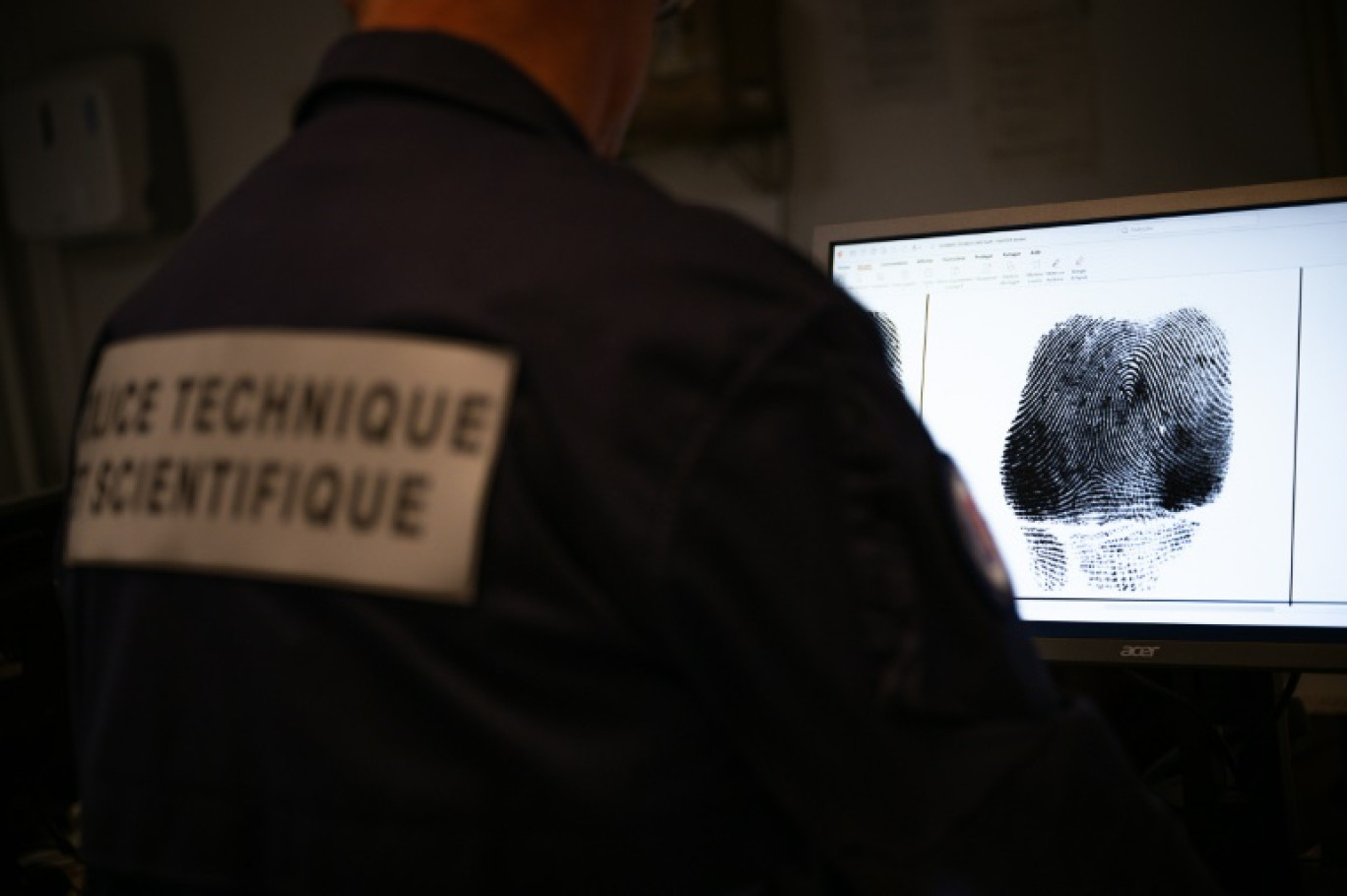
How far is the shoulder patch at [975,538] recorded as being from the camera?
51 centimetres

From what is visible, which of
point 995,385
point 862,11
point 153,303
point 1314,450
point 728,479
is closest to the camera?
point 728,479

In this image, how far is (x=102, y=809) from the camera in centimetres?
56

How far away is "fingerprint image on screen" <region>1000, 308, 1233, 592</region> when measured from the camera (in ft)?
2.89

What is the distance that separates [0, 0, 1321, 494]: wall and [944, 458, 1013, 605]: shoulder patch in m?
1.02

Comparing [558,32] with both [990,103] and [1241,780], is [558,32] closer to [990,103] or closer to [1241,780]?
[1241,780]

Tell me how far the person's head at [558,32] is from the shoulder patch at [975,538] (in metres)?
0.27

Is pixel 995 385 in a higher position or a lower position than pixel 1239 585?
higher

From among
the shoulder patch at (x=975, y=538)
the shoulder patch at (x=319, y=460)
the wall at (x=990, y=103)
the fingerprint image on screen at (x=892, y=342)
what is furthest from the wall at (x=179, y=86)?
the shoulder patch at (x=975, y=538)

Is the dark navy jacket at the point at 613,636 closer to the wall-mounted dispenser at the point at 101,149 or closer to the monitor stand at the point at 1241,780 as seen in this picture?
the monitor stand at the point at 1241,780

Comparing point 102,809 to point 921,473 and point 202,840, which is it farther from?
point 921,473

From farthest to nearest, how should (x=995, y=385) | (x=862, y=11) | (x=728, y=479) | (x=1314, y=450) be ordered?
(x=862, y=11)
(x=995, y=385)
(x=1314, y=450)
(x=728, y=479)

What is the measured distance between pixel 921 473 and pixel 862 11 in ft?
3.89

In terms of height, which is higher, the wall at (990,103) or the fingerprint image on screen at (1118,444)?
the wall at (990,103)

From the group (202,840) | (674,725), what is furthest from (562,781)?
(202,840)
